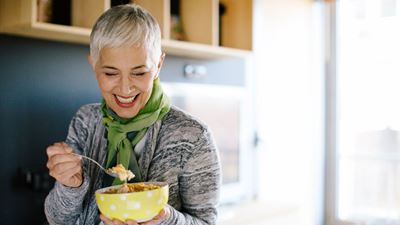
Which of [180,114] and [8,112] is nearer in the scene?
[180,114]

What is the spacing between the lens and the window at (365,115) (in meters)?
3.48

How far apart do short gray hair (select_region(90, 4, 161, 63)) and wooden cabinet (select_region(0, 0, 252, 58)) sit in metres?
0.61

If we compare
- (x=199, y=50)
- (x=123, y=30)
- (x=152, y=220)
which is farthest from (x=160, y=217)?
(x=199, y=50)

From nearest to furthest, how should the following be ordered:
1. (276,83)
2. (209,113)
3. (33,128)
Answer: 1. (33,128)
2. (209,113)
3. (276,83)

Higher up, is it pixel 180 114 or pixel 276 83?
pixel 276 83

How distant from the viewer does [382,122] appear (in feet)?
11.6

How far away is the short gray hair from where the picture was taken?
3.87ft

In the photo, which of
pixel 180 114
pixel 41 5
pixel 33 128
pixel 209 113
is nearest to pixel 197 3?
pixel 209 113

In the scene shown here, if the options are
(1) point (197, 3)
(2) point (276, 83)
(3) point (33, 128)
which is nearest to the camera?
(3) point (33, 128)

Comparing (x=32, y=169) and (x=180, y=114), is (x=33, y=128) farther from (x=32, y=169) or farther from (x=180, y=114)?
(x=180, y=114)

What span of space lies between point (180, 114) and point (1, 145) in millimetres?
908

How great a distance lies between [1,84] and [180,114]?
896mm

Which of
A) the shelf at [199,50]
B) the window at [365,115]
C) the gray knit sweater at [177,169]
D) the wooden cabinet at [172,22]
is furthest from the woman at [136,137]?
the window at [365,115]

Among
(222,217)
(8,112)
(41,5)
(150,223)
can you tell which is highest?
(41,5)
